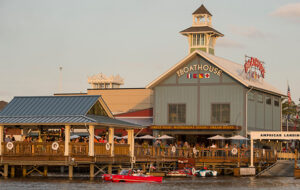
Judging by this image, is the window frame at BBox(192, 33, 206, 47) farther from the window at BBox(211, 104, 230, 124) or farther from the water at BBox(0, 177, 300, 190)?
the water at BBox(0, 177, 300, 190)

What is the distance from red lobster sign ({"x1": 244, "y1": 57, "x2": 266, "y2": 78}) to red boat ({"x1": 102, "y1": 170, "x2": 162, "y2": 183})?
24862mm

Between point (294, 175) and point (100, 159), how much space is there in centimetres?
1845

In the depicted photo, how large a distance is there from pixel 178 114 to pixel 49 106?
70.6 ft

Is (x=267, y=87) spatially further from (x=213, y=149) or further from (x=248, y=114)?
(x=213, y=149)

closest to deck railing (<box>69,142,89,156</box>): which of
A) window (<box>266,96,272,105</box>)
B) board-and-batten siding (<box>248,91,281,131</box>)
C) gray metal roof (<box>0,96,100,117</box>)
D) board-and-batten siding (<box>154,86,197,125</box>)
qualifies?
gray metal roof (<box>0,96,100,117</box>)

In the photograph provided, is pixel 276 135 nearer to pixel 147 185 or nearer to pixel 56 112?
pixel 147 185

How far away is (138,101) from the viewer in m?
93.2

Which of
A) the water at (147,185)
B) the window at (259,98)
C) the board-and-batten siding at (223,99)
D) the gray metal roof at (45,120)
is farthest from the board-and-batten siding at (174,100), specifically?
the gray metal roof at (45,120)

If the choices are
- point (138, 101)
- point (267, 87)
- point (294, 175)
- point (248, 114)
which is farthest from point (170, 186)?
point (138, 101)

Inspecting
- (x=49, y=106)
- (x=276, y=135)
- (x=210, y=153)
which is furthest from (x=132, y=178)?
(x=276, y=135)

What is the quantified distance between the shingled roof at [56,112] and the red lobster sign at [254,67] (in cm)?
2235

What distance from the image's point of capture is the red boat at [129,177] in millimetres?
54625

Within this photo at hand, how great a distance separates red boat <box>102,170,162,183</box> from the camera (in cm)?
5462

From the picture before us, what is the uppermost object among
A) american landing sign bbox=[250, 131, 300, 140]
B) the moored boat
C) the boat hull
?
american landing sign bbox=[250, 131, 300, 140]
